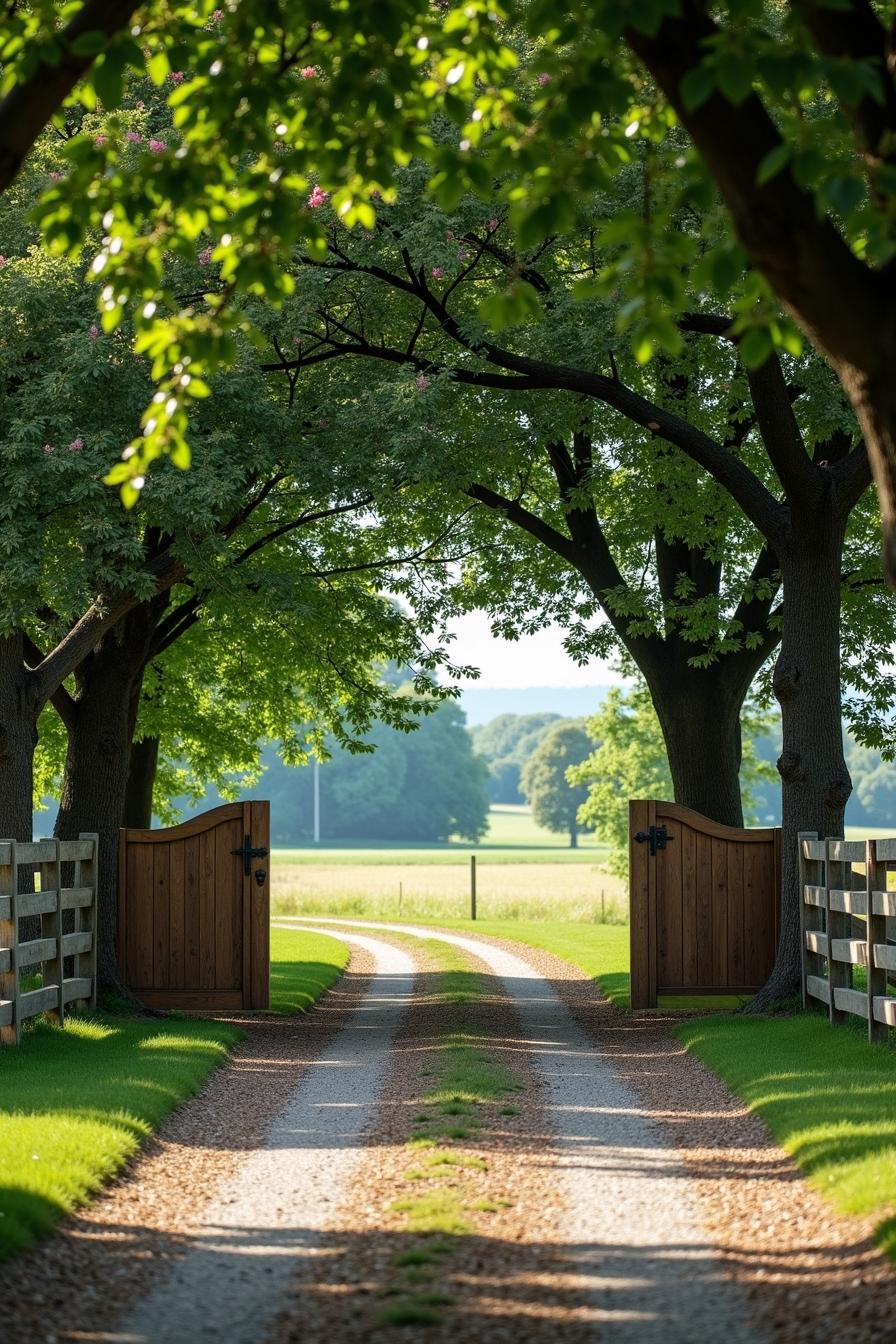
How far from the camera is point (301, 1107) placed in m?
10.4

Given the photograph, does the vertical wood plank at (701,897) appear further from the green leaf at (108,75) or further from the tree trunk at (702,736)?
the green leaf at (108,75)

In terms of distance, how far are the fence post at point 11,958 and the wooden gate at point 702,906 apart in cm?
666

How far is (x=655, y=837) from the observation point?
16.1m

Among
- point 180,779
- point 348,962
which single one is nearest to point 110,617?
point 348,962

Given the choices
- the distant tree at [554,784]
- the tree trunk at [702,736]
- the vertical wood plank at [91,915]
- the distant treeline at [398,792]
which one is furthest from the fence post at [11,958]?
the distant tree at [554,784]

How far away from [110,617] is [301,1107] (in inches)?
232

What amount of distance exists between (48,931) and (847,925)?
279 inches

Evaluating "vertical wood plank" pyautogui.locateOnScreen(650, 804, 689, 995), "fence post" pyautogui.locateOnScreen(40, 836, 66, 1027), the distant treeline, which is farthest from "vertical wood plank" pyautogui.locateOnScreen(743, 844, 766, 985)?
the distant treeline

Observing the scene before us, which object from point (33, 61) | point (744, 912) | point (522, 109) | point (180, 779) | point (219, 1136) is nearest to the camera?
point (33, 61)

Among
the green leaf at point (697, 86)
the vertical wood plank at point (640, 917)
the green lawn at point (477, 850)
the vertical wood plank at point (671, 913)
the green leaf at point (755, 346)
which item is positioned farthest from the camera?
the green lawn at point (477, 850)

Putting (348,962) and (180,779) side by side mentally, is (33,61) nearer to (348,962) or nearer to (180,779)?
(348,962)

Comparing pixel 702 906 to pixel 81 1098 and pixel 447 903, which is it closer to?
pixel 81 1098

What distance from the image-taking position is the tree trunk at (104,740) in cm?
1658

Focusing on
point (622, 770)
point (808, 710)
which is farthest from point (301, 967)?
point (622, 770)
